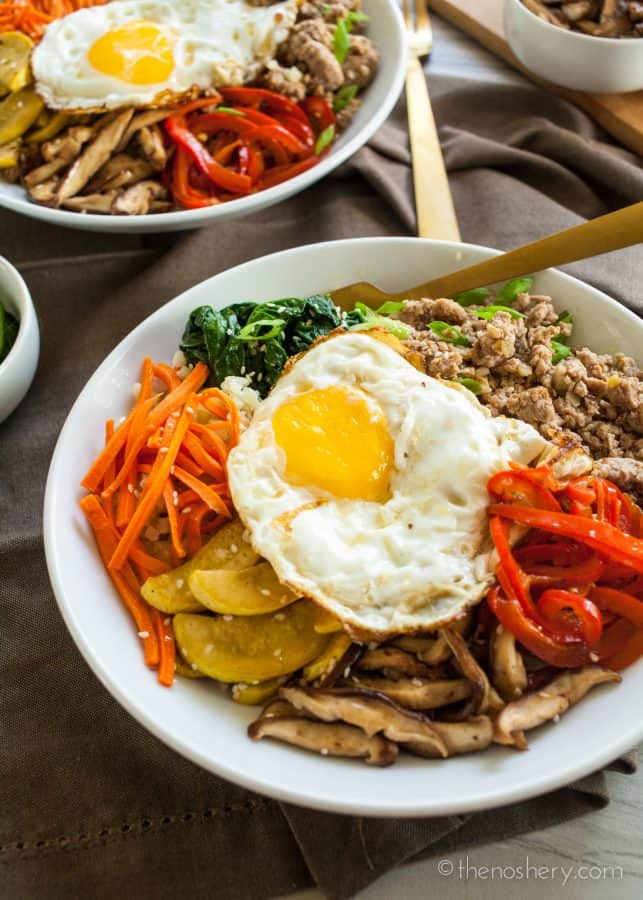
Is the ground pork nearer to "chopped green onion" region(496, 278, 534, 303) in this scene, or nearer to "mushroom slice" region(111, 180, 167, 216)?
"chopped green onion" region(496, 278, 534, 303)

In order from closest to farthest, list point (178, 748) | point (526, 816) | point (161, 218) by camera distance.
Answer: point (178, 748)
point (526, 816)
point (161, 218)

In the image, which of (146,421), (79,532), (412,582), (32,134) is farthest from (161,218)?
(412,582)

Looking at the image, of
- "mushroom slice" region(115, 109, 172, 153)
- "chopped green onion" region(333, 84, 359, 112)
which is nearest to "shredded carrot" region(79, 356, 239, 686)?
"mushroom slice" region(115, 109, 172, 153)

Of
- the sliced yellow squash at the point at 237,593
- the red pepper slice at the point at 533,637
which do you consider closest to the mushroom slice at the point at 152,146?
the sliced yellow squash at the point at 237,593

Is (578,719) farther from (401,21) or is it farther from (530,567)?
(401,21)

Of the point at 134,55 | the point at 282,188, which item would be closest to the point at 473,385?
the point at 282,188
